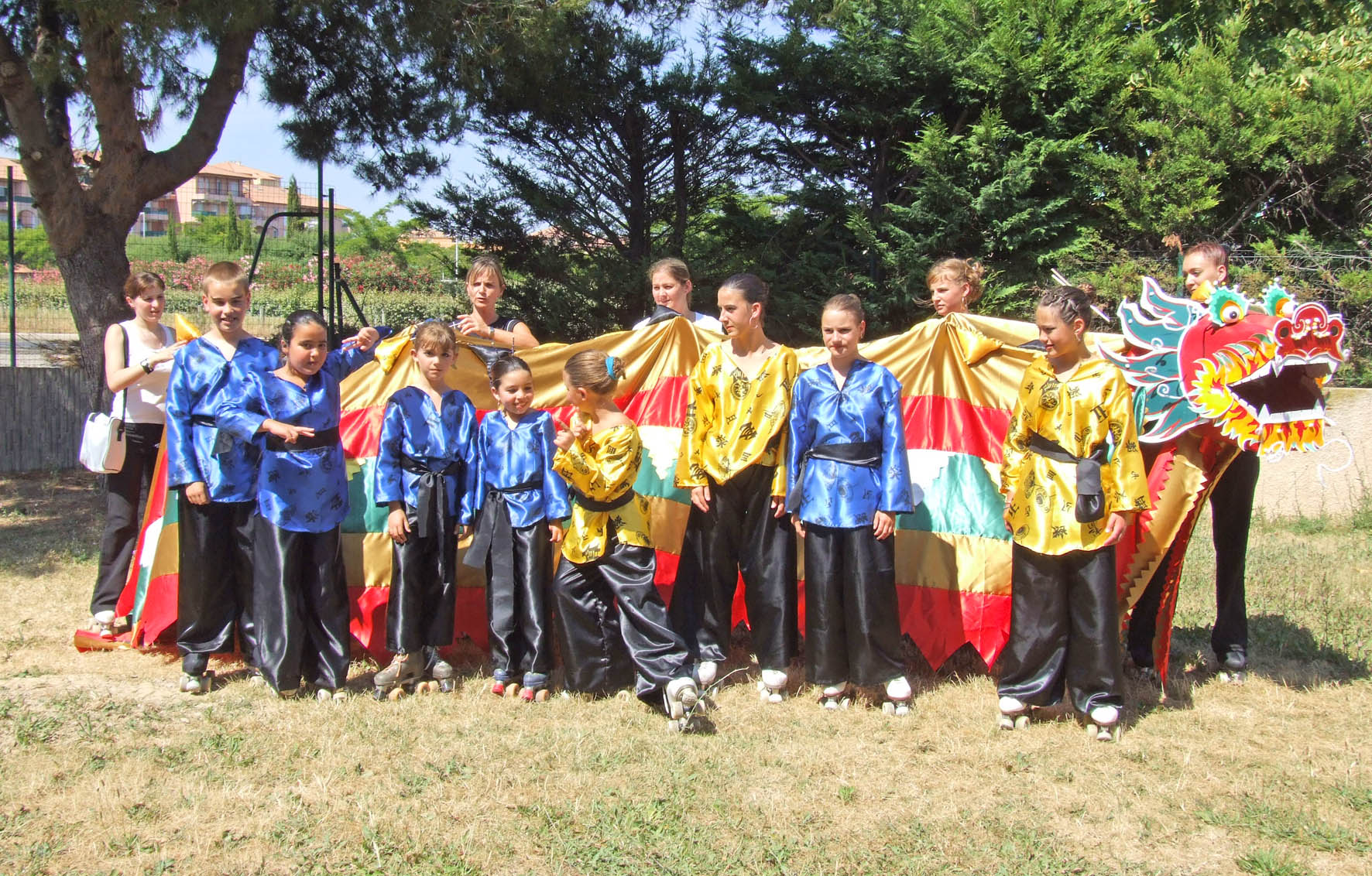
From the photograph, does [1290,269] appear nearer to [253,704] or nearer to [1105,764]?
[1105,764]

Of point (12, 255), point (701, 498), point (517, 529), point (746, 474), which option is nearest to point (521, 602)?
point (517, 529)

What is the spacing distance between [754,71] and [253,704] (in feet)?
24.5

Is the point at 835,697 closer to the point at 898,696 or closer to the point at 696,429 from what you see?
the point at 898,696

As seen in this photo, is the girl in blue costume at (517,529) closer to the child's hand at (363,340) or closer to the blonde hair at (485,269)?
the blonde hair at (485,269)

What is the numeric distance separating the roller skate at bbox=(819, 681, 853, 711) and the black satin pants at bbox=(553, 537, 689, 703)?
0.70 metres

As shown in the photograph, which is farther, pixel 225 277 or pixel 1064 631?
pixel 225 277

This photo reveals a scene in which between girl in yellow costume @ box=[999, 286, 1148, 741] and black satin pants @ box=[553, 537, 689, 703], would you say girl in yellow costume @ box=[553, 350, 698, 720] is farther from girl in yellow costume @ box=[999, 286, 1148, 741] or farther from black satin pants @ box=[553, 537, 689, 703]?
girl in yellow costume @ box=[999, 286, 1148, 741]

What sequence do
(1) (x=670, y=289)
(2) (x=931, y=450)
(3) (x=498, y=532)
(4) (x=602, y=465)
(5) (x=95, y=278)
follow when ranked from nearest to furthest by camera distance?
1. (4) (x=602, y=465)
2. (3) (x=498, y=532)
3. (2) (x=931, y=450)
4. (1) (x=670, y=289)
5. (5) (x=95, y=278)

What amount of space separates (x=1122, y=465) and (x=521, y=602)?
2484 mm

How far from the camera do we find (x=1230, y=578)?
4.94 m

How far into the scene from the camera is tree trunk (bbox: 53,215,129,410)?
29.4 ft

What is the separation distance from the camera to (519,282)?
10.7 meters

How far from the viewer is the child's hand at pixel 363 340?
17.7 feet

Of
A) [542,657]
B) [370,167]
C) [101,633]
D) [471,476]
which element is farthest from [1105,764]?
[370,167]
